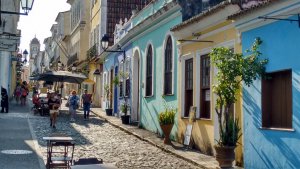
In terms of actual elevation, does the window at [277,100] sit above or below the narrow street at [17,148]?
above

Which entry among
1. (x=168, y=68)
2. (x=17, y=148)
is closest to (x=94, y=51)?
(x=168, y=68)

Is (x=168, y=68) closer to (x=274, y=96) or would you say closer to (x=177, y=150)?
(x=177, y=150)

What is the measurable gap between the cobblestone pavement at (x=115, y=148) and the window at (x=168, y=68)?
79.2 inches

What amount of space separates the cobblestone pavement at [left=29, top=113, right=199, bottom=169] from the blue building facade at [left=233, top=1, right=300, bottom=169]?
193 cm

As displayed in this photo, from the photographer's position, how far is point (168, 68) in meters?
15.5

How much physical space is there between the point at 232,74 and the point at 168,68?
263 inches

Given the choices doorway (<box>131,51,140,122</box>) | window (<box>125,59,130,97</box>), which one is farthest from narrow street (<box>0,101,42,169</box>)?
window (<box>125,59,130,97</box>)

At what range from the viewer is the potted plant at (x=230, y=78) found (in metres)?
8.87

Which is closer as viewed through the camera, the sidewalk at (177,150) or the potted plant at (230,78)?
the potted plant at (230,78)

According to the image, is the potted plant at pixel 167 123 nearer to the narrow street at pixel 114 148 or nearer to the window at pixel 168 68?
the narrow street at pixel 114 148

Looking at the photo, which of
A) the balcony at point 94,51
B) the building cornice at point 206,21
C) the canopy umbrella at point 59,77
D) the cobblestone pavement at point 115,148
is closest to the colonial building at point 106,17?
the balcony at point 94,51

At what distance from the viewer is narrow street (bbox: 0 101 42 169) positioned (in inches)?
395

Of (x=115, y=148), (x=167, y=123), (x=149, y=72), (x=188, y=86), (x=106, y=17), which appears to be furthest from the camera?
(x=106, y=17)

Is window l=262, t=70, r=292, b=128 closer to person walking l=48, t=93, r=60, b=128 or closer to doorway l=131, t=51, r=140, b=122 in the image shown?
person walking l=48, t=93, r=60, b=128
